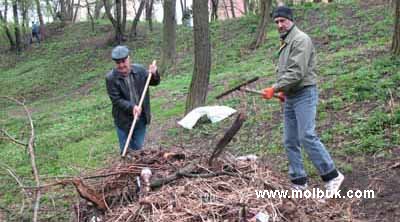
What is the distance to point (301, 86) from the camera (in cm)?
509

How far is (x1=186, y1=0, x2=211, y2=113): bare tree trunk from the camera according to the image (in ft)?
29.2

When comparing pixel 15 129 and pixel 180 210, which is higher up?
pixel 180 210

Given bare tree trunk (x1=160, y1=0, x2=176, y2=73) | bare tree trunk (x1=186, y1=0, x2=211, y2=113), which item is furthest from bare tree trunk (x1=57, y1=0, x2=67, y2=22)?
bare tree trunk (x1=186, y1=0, x2=211, y2=113)

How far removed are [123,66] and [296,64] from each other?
6.56ft

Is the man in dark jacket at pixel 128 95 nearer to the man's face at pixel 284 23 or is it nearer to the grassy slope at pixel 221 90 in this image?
the grassy slope at pixel 221 90

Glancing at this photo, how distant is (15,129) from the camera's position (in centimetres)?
1373

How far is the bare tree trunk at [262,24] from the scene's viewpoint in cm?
1677

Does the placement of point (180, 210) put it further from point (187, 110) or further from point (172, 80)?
point (172, 80)

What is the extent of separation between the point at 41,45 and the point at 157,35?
26.2ft

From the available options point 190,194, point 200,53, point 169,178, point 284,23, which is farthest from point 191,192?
point 200,53

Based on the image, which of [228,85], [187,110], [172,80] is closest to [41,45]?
[172,80]

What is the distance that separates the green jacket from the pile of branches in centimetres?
80

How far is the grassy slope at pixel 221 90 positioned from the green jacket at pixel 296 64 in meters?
1.33

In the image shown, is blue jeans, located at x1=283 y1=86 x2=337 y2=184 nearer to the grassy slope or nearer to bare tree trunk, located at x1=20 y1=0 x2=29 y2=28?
the grassy slope
